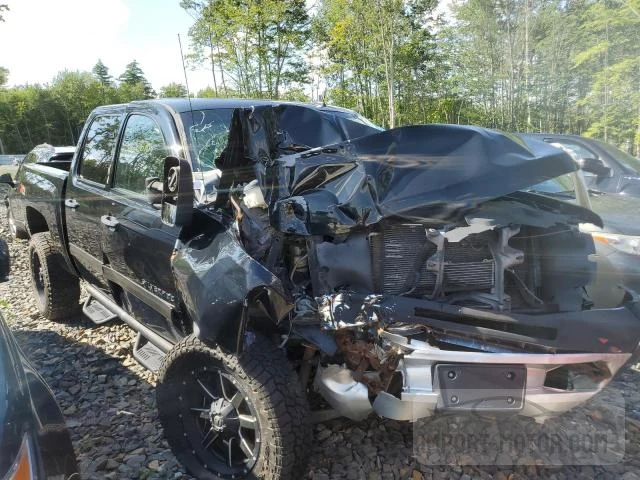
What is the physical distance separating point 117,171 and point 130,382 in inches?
61.1

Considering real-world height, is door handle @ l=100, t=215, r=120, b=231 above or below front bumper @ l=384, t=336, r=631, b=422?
above

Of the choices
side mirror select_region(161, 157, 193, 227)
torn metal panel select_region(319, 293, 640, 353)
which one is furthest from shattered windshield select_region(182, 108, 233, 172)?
torn metal panel select_region(319, 293, 640, 353)

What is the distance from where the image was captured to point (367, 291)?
2.12 m

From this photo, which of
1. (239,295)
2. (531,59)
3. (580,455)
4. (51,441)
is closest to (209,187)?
(239,295)

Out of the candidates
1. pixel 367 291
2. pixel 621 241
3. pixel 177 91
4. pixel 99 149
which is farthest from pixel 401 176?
pixel 177 91

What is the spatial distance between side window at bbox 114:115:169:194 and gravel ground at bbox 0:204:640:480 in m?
1.46

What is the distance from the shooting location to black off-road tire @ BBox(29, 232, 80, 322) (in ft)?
14.3

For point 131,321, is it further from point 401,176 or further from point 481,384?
point 481,384

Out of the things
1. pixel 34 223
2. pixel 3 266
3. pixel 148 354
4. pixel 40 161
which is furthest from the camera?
pixel 40 161

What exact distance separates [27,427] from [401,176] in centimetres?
→ 166

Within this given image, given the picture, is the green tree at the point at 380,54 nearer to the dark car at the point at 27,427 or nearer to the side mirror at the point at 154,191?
the side mirror at the point at 154,191

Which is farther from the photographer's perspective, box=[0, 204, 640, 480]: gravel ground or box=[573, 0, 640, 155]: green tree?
box=[573, 0, 640, 155]: green tree

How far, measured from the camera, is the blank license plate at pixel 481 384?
188 centimetres

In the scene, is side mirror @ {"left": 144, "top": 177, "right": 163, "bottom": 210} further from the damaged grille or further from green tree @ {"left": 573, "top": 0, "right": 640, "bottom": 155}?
green tree @ {"left": 573, "top": 0, "right": 640, "bottom": 155}
